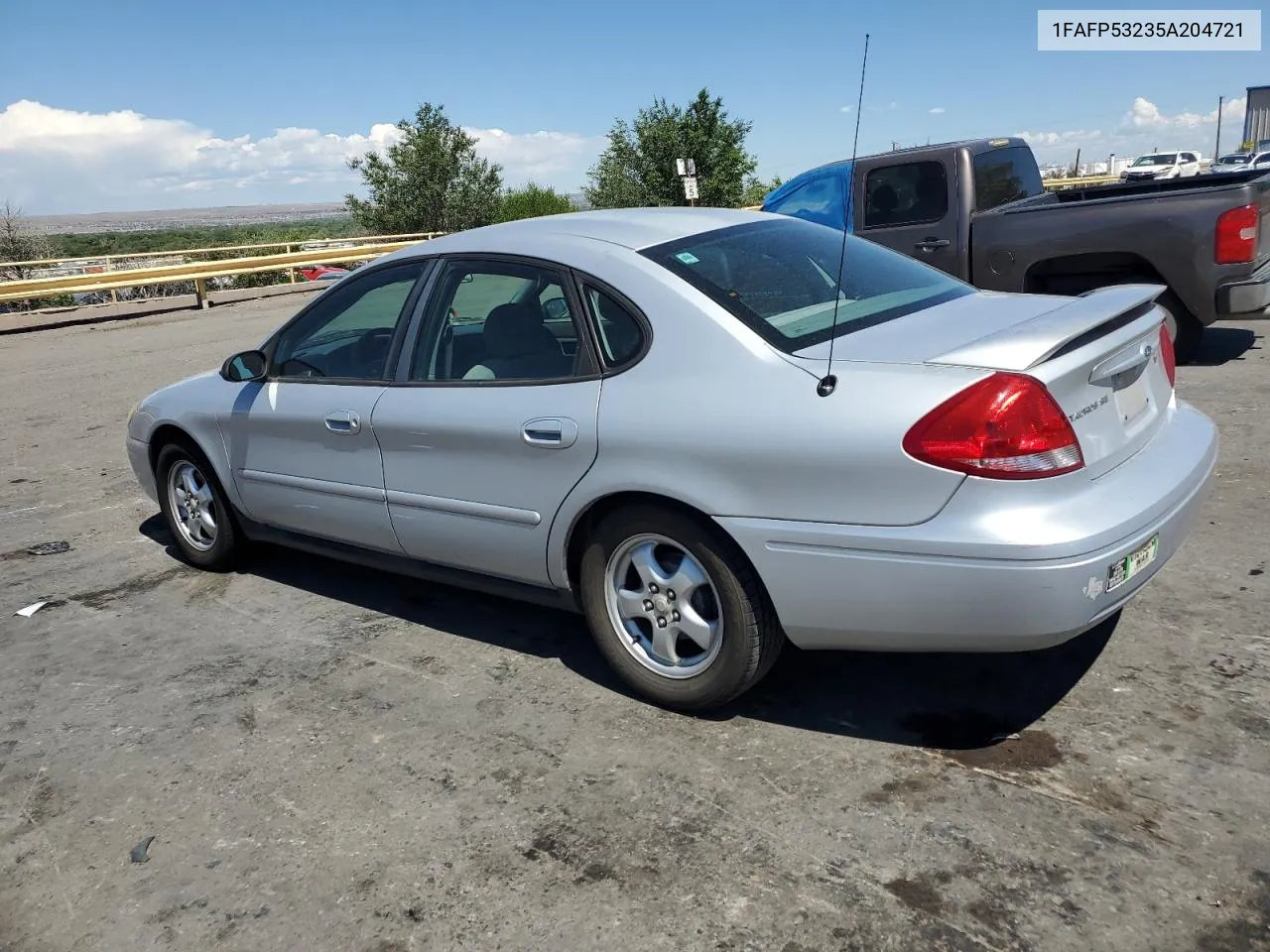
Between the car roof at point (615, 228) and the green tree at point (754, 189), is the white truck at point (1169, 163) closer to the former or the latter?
the green tree at point (754, 189)

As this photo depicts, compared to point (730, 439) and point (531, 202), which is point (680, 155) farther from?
point (730, 439)

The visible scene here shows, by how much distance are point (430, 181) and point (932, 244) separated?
43.3m

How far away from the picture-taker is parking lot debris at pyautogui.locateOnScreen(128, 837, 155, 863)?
303 centimetres

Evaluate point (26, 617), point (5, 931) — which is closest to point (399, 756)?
point (5, 931)

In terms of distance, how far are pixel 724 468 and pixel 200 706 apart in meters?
2.16

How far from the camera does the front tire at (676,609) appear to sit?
329cm

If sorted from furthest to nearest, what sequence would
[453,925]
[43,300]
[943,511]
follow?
1. [43,300]
2. [943,511]
3. [453,925]

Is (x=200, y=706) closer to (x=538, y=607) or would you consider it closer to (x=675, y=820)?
(x=538, y=607)

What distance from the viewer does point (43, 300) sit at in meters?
31.2

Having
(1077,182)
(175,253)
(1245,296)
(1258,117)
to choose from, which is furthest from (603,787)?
(1258,117)

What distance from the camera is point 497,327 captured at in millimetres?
4059

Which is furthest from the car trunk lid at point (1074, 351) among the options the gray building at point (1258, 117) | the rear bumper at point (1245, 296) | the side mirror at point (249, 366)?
the gray building at point (1258, 117)

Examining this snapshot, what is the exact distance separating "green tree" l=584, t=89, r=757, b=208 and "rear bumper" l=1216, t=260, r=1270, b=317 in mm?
40663

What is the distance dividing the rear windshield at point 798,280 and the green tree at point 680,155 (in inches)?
1725
